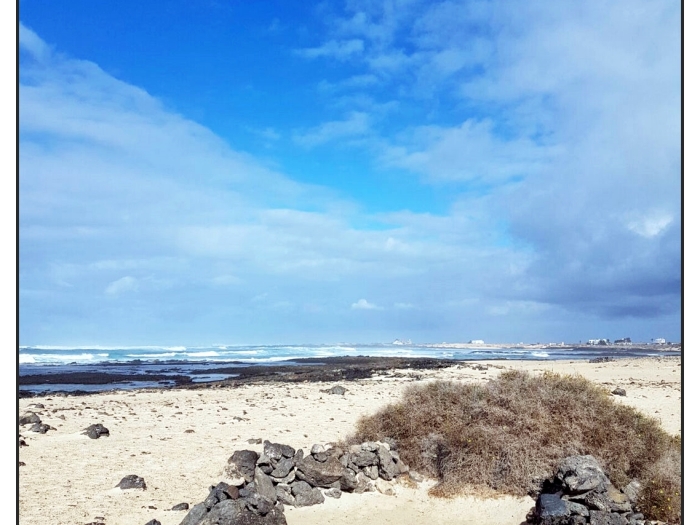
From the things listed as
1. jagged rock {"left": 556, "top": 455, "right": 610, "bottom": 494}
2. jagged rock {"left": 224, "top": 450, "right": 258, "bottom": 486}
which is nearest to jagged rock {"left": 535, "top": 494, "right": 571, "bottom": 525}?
jagged rock {"left": 556, "top": 455, "right": 610, "bottom": 494}

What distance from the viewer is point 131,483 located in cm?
1062

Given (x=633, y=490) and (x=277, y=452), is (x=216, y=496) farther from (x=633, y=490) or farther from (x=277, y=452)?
(x=633, y=490)

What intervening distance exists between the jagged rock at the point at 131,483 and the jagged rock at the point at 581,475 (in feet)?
27.7

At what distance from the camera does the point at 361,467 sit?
35.6 feet

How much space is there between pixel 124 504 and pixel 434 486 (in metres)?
6.26

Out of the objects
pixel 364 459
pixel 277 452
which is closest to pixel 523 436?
pixel 364 459

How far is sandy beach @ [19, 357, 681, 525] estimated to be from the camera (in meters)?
9.49

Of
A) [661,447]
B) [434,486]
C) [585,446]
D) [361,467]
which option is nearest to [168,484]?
[361,467]

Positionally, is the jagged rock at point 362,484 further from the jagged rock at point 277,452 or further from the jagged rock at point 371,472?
the jagged rock at point 277,452

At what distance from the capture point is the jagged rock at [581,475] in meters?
8.55

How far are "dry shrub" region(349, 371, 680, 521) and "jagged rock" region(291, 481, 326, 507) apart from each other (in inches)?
92.1

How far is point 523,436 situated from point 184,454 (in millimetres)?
8833

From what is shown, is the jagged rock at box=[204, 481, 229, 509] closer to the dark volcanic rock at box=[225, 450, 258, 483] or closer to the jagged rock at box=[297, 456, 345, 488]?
A: the jagged rock at box=[297, 456, 345, 488]
